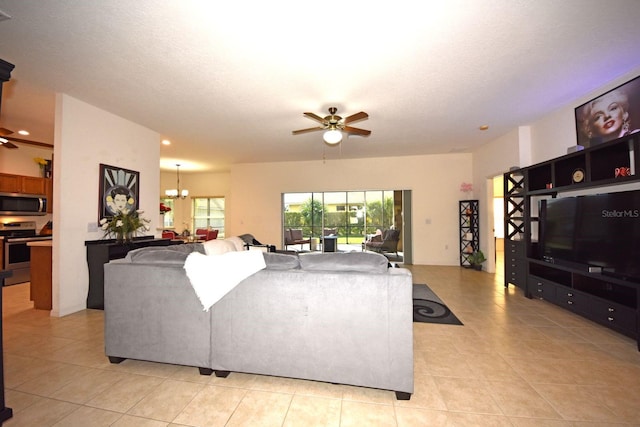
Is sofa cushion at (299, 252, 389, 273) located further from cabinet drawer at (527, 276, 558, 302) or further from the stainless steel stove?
the stainless steel stove

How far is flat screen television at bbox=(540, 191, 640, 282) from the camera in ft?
8.56

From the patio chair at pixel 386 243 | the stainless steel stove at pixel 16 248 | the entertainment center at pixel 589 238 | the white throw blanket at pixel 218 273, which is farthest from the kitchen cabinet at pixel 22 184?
the entertainment center at pixel 589 238

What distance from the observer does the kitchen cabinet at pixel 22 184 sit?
16.4 ft

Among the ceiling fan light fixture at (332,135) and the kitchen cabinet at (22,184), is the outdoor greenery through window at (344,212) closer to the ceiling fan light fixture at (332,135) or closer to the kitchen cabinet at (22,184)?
the ceiling fan light fixture at (332,135)

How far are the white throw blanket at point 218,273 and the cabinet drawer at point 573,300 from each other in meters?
3.65

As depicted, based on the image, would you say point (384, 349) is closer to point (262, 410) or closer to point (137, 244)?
point (262, 410)

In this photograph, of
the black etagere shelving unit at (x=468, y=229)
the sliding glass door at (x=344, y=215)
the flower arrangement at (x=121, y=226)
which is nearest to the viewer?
the flower arrangement at (x=121, y=226)

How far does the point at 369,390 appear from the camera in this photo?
75.8 inches

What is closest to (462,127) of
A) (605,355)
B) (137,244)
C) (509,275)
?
(509,275)

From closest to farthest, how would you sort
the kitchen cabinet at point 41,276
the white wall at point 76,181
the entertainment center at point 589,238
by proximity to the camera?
the entertainment center at point 589,238 < the white wall at point 76,181 < the kitchen cabinet at point 41,276

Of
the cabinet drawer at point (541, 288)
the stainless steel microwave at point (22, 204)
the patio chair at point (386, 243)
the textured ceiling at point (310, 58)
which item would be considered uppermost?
the textured ceiling at point (310, 58)

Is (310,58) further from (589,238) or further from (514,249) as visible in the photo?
(514,249)

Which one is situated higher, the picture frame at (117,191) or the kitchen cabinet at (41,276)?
the picture frame at (117,191)

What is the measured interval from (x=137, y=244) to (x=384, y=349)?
403cm
